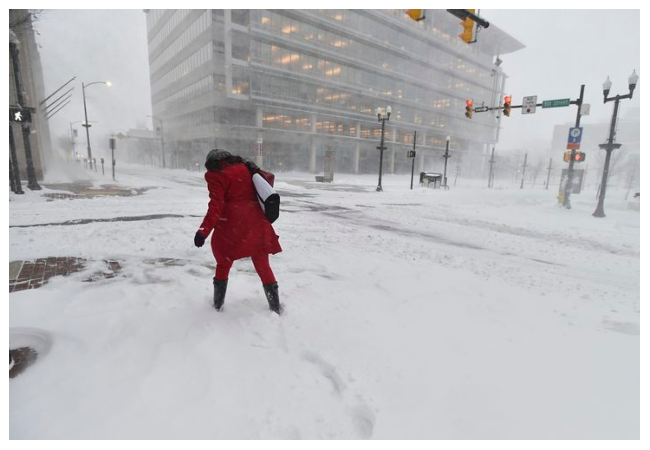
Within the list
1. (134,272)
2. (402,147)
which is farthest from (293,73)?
(134,272)

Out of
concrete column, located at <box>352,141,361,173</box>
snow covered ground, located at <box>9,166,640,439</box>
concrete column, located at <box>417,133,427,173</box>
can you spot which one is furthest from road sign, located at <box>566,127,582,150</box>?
concrete column, located at <box>417,133,427,173</box>

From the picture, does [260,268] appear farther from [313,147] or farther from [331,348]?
[313,147]

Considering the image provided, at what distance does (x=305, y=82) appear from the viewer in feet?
136

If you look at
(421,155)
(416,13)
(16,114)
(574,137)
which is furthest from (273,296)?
(421,155)

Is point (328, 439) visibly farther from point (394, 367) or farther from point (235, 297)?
point (235, 297)

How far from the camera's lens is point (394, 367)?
264 cm

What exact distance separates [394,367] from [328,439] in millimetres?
848

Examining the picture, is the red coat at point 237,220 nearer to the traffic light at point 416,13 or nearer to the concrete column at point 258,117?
the traffic light at point 416,13

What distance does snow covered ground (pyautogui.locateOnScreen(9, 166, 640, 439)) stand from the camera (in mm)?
2117

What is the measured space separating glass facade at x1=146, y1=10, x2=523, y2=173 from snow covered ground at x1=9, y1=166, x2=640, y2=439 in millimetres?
31899

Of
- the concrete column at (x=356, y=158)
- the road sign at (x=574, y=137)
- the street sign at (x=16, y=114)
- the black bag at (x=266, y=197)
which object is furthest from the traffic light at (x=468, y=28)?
the concrete column at (x=356, y=158)

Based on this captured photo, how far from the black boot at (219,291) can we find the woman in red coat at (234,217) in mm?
173

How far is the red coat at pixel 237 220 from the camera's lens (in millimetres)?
3039

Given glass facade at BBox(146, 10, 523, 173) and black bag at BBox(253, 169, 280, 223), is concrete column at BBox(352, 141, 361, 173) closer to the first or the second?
glass facade at BBox(146, 10, 523, 173)
